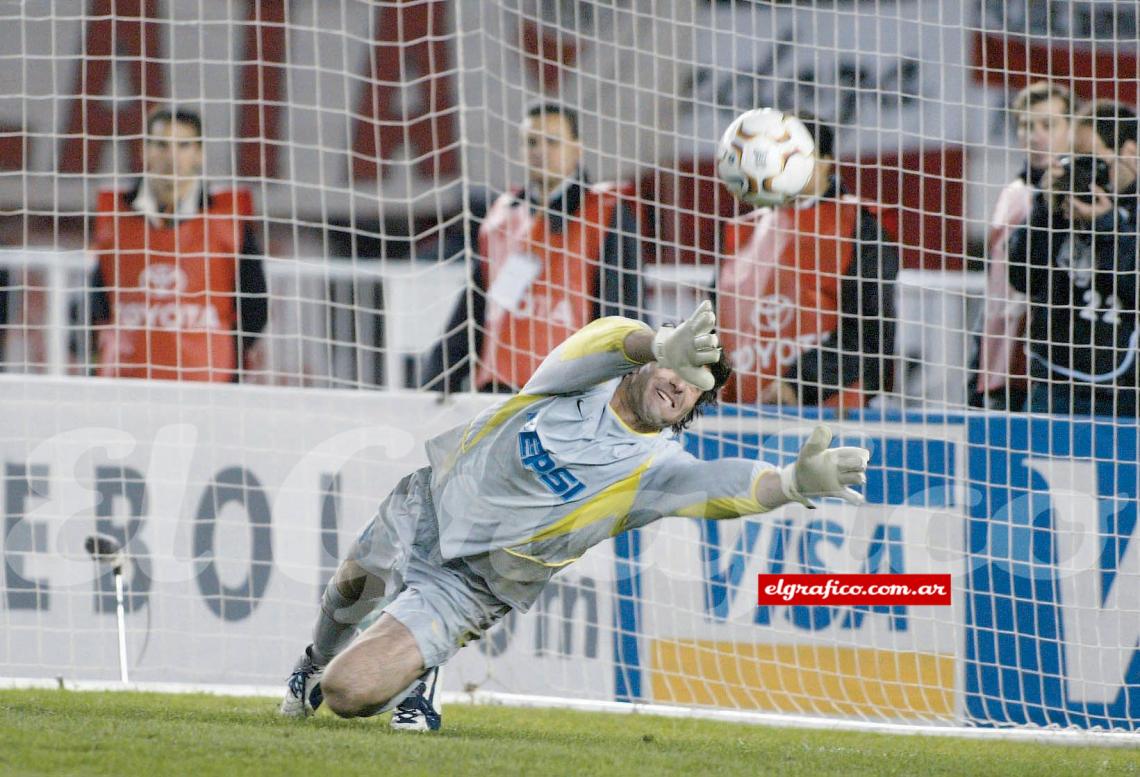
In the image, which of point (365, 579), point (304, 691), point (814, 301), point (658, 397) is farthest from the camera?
point (814, 301)

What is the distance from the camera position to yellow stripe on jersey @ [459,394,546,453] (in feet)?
19.3

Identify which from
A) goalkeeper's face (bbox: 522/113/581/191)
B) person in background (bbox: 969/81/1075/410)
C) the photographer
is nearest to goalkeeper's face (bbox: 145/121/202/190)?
goalkeeper's face (bbox: 522/113/581/191)

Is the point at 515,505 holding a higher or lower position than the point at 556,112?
lower

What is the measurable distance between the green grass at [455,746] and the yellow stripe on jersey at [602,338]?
134 cm

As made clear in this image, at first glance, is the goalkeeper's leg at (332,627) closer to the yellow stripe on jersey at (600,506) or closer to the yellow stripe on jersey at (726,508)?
the yellow stripe on jersey at (600,506)

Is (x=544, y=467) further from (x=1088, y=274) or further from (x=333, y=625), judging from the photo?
(x=1088, y=274)

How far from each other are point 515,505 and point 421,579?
509 millimetres

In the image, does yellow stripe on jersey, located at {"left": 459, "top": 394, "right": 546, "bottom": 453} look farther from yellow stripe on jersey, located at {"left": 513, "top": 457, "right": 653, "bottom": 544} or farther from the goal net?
the goal net

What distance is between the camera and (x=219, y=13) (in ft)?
36.2

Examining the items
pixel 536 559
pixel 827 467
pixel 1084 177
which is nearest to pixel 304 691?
pixel 536 559

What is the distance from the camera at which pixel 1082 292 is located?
315 inches

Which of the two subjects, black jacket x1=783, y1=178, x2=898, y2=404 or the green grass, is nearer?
the green grass

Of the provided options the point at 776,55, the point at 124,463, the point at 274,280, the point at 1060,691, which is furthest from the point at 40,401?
the point at 1060,691

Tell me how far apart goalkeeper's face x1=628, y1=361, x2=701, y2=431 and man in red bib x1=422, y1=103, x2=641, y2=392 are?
7.93ft
